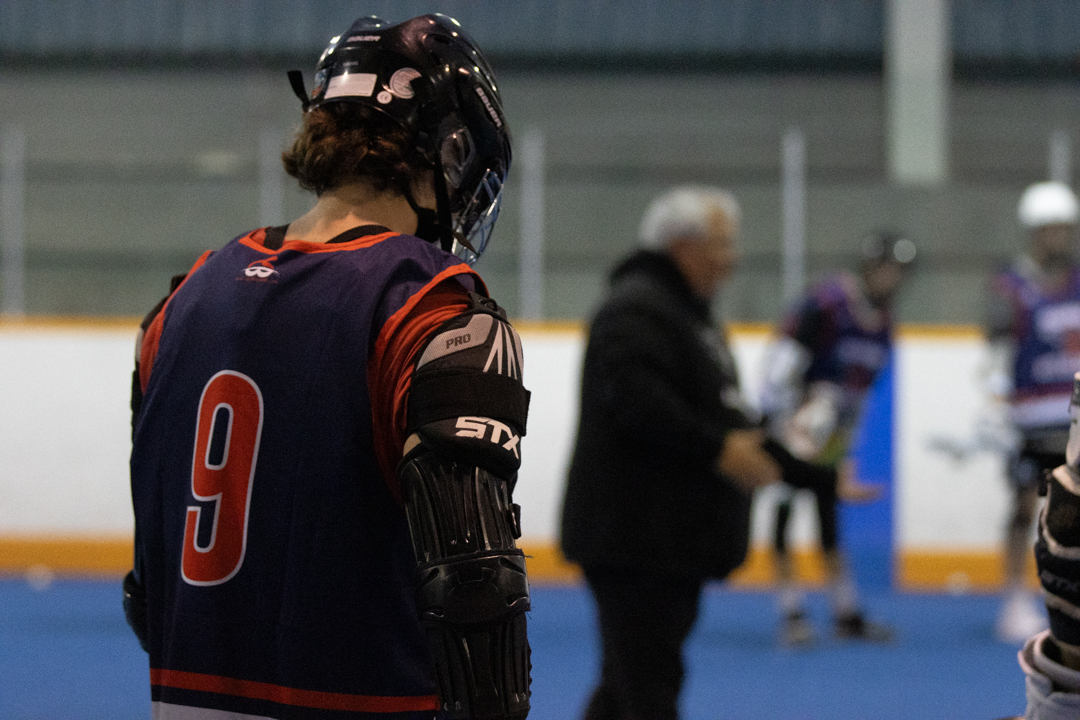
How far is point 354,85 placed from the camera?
1296 mm

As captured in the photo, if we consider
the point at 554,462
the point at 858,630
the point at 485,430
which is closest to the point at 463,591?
the point at 485,430

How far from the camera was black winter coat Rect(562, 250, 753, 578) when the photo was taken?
2.69 metres

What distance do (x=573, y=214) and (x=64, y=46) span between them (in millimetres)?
5824

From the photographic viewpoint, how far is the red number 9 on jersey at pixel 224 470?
3.91 feet

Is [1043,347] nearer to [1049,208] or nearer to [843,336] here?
[1049,208]

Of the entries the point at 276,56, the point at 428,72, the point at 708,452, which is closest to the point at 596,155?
the point at 276,56

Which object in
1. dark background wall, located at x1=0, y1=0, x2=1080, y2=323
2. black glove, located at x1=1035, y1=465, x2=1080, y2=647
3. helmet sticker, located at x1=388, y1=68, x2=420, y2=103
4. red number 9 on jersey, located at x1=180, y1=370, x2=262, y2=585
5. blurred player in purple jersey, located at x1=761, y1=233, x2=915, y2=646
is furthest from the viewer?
dark background wall, located at x1=0, y1=0, x2=1080, y2=323

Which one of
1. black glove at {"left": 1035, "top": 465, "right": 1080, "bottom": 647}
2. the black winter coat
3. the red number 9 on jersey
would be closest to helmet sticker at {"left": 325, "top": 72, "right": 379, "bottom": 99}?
the red number 9 on jersey

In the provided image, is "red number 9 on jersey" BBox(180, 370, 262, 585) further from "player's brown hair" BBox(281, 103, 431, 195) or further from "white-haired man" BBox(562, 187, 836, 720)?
"white-haired man" BBox(562, 187, 836, 720)

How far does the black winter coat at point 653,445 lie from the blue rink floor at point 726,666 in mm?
Result: 1116

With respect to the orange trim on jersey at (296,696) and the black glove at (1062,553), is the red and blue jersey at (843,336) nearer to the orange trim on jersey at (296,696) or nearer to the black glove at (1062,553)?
the black glove at (1062,553)

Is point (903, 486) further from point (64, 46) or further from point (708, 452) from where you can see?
point (64, 46)

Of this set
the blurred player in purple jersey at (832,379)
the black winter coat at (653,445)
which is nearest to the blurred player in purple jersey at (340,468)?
the black winter coat at (653,445)

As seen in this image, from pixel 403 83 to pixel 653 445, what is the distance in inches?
62.1
